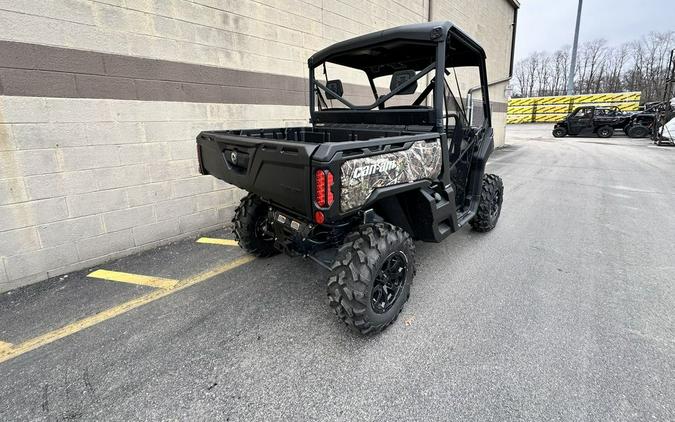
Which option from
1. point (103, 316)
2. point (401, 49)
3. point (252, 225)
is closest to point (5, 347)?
point (103, 316)

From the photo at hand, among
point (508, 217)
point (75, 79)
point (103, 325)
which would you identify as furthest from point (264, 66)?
point (508, 217)

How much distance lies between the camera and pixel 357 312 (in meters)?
2.18

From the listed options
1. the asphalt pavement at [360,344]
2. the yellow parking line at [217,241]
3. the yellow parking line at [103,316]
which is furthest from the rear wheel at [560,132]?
the yellow parking line at [103,316]

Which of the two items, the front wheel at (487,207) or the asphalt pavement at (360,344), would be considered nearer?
the asphalt pavement at (360,344)

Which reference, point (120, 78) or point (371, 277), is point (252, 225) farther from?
point (120, 78)

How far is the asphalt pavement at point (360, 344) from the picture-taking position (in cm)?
→ 182

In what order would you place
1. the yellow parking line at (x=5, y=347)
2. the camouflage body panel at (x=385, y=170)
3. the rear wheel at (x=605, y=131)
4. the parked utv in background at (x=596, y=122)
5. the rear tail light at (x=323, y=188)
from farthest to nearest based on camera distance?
the rear wheel at (x=605, y=131)
the parked utv in background at (x=596, y=122)
the yellow parking line at (x=5, y=347)
the camouflage body panel at (x=385, y=170)
the rear tail light at (x=323, y=188)

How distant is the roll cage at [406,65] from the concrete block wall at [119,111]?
1.45 meters

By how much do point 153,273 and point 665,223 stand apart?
21.6ft

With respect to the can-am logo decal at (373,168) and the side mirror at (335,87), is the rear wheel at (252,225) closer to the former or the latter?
the side mirror at (335,87)

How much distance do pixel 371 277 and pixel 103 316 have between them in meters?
2.21

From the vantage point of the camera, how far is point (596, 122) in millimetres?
19109

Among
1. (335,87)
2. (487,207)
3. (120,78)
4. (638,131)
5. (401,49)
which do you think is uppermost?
(401,49)

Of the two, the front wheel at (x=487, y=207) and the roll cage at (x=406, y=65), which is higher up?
the roll cage at (x=406, y=65)
